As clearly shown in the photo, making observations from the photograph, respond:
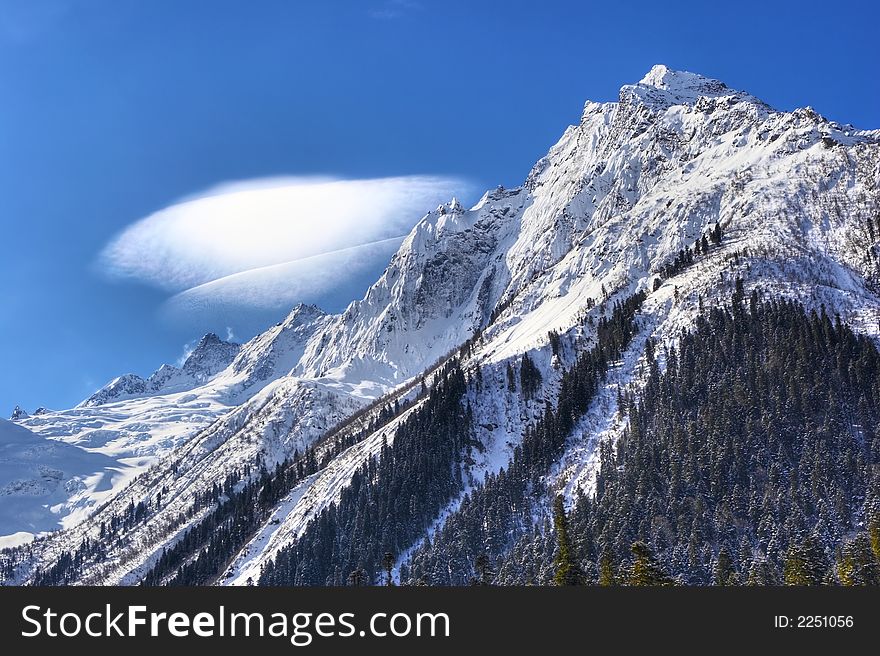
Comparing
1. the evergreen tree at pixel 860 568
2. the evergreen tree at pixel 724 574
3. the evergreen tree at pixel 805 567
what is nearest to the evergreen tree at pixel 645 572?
the evergreen tree at pixel 805 567

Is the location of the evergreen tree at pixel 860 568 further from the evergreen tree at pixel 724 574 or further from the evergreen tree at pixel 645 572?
the evergreen tree at pixel 645 572

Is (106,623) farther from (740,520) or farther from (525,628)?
(740,520)

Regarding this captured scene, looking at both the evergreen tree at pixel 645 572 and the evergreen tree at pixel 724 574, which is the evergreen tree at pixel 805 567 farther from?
the evergreen tree at pixel 645 572

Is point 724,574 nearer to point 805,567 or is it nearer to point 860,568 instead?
point 805,567

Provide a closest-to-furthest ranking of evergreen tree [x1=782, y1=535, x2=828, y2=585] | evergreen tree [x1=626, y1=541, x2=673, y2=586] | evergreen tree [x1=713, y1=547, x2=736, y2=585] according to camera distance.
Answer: evergreen tree [x1=626, y1=541, x2=673, y2=586] < evergreen tree [x1=782, y1=535, x2=828, y2=585] < evergreen tree [x1=713, y1=547, x2=736, y2=585]

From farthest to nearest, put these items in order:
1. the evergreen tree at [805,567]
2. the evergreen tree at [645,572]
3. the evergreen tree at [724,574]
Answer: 1. the evergreen tree at [724,574]
2. the evergreen tree at [805,567]
3. the evergreen tree at [645,572]

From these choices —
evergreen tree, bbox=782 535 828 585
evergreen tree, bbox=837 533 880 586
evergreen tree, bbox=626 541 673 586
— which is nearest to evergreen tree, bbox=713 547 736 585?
evergreen tree, bbox=782 535 828 585

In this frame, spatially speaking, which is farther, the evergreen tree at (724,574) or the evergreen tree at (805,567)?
the evergreen tree at (724,574)

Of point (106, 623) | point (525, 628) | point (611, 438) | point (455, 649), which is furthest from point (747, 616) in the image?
point (611, 438)

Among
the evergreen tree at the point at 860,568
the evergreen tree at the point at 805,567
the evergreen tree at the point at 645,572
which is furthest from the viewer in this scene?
the evergreen tree at the point at 860,568

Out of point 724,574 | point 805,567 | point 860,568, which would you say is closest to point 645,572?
point 805,567

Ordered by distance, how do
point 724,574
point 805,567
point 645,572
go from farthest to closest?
point 724,574 < point 805,567 < point 645,572

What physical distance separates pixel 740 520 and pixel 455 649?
11530cm

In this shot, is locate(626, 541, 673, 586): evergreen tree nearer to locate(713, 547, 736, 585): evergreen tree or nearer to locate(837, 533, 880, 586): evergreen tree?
locate(837, 533, 880, 586): evergreen tree
